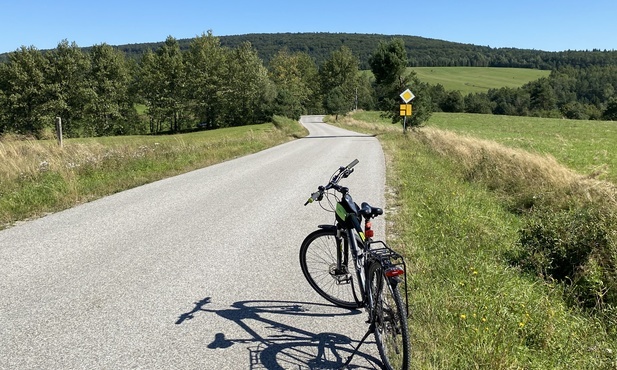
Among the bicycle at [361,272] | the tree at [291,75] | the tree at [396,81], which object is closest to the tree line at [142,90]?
the tree at [291,75]

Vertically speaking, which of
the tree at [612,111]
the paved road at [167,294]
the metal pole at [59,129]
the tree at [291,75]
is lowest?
the paved road at [167,294]

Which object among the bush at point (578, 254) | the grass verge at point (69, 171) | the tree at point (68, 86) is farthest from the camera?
the tree at point (68, 86)

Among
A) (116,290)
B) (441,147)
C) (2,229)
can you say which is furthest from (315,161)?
(116,290)

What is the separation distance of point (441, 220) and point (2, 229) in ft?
22.8

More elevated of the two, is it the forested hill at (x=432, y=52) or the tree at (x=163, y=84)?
the forested hill at (x=432, y=52)

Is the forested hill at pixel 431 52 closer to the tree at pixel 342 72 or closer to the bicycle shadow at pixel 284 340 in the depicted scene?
the tree at pixel 342 72

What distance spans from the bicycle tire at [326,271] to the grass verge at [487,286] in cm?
64

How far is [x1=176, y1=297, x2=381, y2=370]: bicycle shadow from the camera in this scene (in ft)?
9.56

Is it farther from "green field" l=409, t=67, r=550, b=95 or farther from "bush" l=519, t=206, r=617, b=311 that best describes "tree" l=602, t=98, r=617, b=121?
"bush" l=519, t=206, r=617, b=311

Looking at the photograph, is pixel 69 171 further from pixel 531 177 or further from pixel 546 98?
pixel 546 98

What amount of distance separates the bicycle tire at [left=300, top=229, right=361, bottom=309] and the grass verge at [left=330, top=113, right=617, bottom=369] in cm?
64

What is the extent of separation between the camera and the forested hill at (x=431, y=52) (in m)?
156

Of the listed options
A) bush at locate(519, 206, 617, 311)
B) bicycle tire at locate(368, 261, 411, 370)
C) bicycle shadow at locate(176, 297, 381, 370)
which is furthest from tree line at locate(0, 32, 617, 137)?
bicycle tire at locate(368, 261, 411, 370)

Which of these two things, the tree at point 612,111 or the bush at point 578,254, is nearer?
the bush at point 578,254
